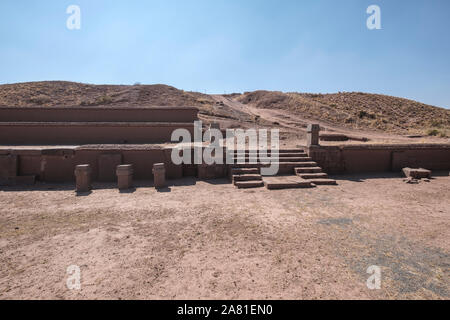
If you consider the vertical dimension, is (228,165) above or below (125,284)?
above

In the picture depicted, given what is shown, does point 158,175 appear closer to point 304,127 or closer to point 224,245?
point 224,245

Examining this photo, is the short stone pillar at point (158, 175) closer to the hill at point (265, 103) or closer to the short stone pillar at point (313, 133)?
the short stone pillar at point (313, 133)

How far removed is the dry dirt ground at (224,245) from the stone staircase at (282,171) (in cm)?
88

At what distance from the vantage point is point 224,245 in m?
3.89

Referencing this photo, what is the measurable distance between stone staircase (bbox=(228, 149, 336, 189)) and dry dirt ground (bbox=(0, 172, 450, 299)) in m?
0.88

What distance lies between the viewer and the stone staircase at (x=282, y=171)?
24.9 ft

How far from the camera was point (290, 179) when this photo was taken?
8000mm

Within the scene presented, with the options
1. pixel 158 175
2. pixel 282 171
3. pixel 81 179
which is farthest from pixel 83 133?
pixel 282 171

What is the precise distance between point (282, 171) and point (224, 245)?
5.75 metres

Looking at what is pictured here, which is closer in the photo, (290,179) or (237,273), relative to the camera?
(237,273)

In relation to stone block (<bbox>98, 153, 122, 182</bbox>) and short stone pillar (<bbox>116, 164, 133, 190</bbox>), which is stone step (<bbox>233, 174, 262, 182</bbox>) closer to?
short stone pillar (<bbox>116, 164, 133, 190</bbox>)

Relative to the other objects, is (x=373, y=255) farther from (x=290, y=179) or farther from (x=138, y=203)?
(x=138, y=203)
